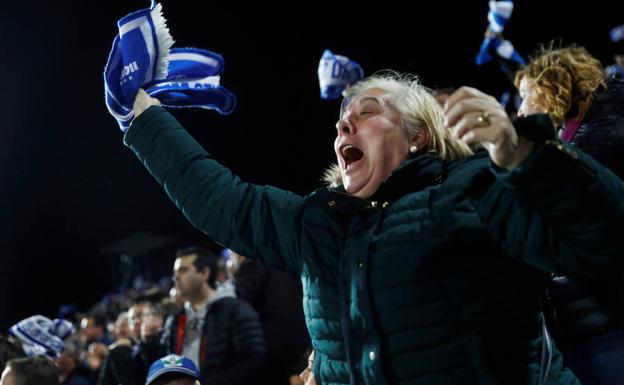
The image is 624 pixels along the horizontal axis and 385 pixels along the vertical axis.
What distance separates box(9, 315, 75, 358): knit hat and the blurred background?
2.89 m

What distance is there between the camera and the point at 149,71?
8.17ft

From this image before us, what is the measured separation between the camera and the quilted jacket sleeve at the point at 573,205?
160 centimetres

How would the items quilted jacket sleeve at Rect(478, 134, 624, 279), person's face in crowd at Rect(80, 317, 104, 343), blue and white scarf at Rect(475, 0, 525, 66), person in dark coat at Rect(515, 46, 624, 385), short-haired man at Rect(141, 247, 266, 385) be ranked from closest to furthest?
quilted jacket sleeve at Rect(478, 134, 624, 279)
person in dark coat at Rect(515, 46, 624, 385)
blue and white scarf at Rect(475, 0, 525, 66)
short-haired man at Rect(141, 247, 266, 385)
person's face in crowd at Rect(80, 317, 104, 343)

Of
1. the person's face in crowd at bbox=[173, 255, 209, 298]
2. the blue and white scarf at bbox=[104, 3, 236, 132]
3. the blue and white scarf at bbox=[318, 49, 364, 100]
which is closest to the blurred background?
the blue and white scarf at bbox=[318, 49, 364, 100]

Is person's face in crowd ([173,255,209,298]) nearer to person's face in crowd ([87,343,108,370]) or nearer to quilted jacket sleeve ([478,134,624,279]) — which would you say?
person's face in crowd ([87,343,108,370])

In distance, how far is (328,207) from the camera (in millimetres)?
2203

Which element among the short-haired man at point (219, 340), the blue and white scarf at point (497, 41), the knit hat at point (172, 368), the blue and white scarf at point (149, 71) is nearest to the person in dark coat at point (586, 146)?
the blue and white scarf at point (149, 71)

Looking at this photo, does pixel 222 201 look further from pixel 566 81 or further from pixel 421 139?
pixel 566 81

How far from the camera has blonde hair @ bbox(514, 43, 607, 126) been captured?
3047 mm

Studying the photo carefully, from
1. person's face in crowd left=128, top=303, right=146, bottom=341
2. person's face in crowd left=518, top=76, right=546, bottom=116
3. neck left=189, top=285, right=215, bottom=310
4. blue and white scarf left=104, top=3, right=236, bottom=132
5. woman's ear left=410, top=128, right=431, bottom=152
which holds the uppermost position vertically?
person's face in crowd left=518, top=76, right=546, bottom=116

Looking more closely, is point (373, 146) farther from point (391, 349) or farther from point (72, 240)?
point (72, 240)

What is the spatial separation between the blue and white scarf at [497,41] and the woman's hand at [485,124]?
3.55 m

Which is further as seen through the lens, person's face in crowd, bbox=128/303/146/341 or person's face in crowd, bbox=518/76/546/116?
person's face in crowd, bbox=128/303/146/341

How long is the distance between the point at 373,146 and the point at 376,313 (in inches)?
24.2
